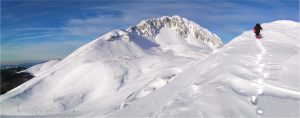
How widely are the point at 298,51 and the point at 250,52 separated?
3455mm

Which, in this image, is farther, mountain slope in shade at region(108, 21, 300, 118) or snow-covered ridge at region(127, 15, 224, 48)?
snow-covered ridge at region(127, 15, 224, 48)

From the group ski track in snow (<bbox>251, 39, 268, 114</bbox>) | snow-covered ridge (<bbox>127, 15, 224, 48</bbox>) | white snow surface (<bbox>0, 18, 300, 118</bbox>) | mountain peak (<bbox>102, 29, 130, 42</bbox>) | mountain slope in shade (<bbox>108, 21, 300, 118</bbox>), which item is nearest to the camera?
mountain slope in shade (<bbox>108, 21, 300, 118</bbox>)

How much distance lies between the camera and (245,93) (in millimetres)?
11430

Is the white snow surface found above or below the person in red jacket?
below

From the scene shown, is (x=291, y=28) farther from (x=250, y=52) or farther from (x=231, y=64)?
(x=231, y=64)

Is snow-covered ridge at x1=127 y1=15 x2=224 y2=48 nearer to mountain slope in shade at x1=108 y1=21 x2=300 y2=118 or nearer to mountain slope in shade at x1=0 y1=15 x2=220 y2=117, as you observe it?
mountain slope in shade at x1=0 y1=15 x2=220 y2=117

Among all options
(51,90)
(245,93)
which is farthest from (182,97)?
(51,90)

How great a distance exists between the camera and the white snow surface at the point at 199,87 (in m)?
10.4

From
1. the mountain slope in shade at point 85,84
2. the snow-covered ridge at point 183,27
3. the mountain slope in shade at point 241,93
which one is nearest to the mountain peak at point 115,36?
the mountain slope in shade at point 85,84

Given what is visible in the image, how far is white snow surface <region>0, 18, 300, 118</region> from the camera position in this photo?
34.1ft

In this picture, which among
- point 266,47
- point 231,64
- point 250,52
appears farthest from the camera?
point 266,47

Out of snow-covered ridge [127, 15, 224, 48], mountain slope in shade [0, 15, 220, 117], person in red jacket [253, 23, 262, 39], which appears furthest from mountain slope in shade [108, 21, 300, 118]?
snow-covered ridge [127, 15, 224, 48]

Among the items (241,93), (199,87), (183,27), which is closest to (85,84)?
(199,87)

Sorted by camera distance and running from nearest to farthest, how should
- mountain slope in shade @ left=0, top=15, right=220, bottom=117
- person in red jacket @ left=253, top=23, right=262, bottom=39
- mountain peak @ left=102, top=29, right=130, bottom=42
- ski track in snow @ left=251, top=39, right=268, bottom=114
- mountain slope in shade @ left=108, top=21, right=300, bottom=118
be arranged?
mountain slope in shade @ left=108, top=21, right=300, bottom=118, ski track in snow @ left=251, top=39, right=268, bottom=114, person in red jacket @ left=253, top=23, right=262, bottom=39, mountain slope in shade @ left=0, top=15, right=220, bottom=117, mountain peak @ left=102, top=29, right=130, bottom=42
